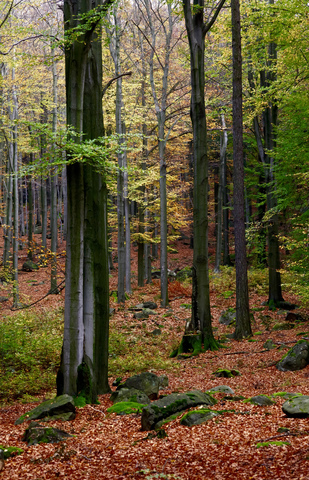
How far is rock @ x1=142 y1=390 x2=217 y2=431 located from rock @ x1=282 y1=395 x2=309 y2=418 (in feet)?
4.14

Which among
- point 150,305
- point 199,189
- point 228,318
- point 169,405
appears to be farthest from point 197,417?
point 150,305

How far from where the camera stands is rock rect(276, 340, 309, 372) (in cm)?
747

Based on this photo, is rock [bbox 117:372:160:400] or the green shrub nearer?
rock [bbox 117:372:160:400]

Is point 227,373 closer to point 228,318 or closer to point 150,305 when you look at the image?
point 228,318

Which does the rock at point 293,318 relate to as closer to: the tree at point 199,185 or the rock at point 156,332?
the tree at point 199,185

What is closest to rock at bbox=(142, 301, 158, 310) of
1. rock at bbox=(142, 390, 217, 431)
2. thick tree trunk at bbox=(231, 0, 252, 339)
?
thick tree trunk at bbox=(231, 0, 252, 339)

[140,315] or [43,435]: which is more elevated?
[43,435]

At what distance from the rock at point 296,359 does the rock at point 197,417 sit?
3.12m

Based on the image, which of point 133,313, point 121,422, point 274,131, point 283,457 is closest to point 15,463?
point 121,422

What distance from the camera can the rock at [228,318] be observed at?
12976mm

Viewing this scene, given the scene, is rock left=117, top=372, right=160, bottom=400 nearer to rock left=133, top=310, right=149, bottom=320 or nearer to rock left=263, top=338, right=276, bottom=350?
rock left=263, top=338, right=276, bottom=350

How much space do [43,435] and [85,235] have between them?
319 centimetres

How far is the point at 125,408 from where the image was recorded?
19.0 ft

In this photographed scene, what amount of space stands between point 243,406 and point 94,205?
160 inches
